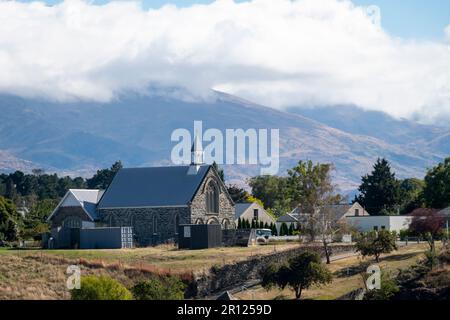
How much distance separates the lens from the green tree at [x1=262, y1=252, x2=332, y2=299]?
5862 centimetres

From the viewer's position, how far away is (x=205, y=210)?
90.0 m

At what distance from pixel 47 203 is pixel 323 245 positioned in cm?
5484

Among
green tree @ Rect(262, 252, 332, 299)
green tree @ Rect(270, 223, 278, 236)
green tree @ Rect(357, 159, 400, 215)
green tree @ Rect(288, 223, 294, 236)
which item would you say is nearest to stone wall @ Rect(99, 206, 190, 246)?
green tree @ Rect(288, 223, 294, 236)

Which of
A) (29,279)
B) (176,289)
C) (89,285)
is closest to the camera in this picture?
(89,285)

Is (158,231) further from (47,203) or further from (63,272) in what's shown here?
(47,203)

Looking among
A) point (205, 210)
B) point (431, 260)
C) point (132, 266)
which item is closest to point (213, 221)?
point (205, 210)

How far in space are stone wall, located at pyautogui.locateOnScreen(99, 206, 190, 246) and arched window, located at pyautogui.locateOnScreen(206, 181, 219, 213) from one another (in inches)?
132

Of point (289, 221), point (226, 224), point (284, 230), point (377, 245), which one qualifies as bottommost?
point (377, 245)

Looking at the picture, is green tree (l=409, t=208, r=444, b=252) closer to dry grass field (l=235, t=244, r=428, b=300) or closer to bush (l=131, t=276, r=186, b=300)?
dry grass field (l=235, t=244, r=428, b=300)

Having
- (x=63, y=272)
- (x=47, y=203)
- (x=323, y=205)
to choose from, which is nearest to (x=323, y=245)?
(x=323, y=205)

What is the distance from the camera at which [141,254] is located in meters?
72.9

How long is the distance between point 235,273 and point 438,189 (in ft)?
140

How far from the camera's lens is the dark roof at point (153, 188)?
293 feet

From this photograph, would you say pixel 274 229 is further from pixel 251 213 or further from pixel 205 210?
pixel 205 210
